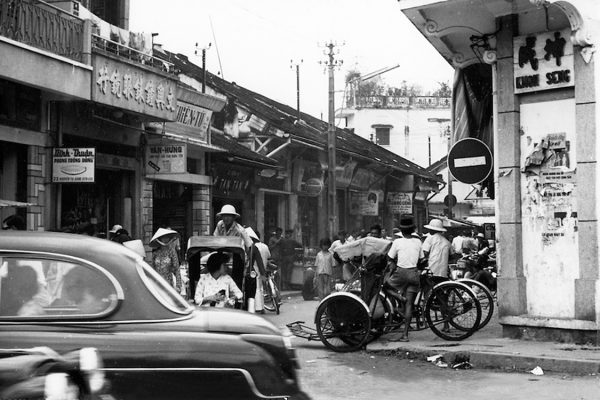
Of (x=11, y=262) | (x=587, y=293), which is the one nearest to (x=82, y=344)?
(x=11, y=262)

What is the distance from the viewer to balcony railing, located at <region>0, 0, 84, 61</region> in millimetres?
12336

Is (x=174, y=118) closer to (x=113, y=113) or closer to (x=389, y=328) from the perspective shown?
(x=113, y=113)

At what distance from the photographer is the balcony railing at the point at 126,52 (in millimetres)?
15469

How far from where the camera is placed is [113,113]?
1636 centimetres

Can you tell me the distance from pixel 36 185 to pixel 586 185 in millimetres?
9533

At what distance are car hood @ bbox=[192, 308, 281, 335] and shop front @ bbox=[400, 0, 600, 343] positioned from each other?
5.97 meters

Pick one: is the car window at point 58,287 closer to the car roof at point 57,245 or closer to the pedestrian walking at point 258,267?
the car roof at point 57,245

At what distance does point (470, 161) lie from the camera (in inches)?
439

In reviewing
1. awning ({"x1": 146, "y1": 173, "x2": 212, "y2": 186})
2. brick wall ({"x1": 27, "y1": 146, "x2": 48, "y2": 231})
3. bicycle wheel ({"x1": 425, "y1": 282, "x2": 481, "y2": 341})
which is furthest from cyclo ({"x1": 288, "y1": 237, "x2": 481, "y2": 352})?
awning ({"x1": 146, "y1": 173, "x2": 212, "y2": 186})

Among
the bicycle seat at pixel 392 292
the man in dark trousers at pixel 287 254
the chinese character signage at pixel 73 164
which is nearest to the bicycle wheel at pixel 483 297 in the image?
the bicycle seat at pixel 392 292

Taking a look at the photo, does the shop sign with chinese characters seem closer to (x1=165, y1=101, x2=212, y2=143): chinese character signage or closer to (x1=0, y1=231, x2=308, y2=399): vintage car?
(x1=165, y1=101, x2=212, y2=143): chinese character signage

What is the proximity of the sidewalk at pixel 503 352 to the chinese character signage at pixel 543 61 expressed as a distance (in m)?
3.29

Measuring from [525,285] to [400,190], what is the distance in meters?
29.8

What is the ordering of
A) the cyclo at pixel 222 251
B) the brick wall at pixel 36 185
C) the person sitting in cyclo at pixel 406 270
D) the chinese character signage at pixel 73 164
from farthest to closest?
the chinese character signage at pixel 73 164 < the brick wall at pixel 36 185 < the person sitting in cyclo at pixel 406 270 < the cyclo at pixel 222 251
